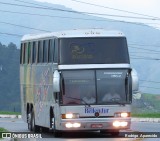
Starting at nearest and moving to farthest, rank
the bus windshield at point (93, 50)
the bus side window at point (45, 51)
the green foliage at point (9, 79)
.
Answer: the bus windshield at point (93, 50)
the bus side window at point (45, 51)
the green foliage at point (9, 79)

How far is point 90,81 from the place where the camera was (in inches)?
1018

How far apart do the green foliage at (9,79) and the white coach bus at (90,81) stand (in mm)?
114378

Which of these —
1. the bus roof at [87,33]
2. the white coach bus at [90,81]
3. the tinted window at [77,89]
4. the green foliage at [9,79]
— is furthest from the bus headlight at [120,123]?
the green foliage at [9,79]

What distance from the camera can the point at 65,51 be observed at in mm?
26047

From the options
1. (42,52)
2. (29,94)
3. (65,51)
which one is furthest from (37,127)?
(65,51)

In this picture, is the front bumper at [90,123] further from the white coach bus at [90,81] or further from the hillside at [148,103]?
the hillside at [148,103]

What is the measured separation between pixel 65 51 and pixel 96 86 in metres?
1.51

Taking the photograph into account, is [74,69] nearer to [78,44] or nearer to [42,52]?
[78,44]

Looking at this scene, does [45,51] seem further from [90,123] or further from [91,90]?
[90,123]

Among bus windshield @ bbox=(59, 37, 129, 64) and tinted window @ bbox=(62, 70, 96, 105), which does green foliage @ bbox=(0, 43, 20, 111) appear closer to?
bus windshield @ bbox=(59, 37, 129, 64)

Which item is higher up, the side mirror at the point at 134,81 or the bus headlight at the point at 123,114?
the side mirror at the point at 134,81

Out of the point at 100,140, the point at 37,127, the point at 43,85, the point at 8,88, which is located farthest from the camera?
the point at 8,88

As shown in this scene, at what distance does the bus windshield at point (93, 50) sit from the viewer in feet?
85.5

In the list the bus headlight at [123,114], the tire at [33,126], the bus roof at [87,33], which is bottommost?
the tire at [33,126]
